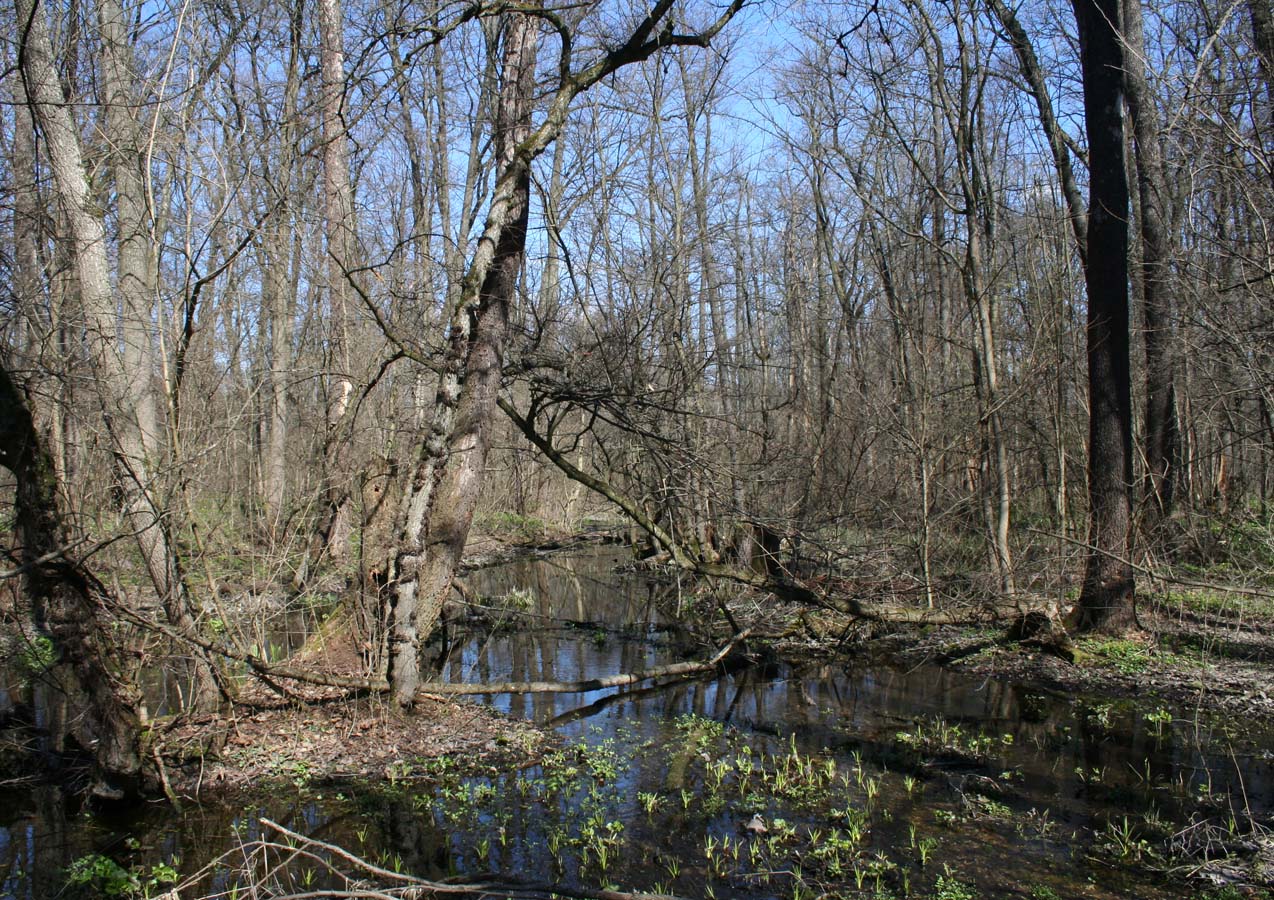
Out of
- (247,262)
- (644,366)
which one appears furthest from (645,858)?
(247,262)

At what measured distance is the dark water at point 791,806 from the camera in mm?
5254

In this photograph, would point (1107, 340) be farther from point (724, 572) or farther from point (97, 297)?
point (97, 297)

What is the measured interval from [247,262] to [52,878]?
779cm

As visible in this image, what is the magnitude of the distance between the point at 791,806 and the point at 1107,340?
7.04m

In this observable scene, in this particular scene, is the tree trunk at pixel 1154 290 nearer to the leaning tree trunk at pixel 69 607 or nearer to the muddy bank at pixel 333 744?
the muddy bank at pixel 333 744

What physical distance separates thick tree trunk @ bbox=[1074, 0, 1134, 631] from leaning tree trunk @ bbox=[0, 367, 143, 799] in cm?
980

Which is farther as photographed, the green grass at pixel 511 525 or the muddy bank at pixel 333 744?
the green grass at pixel 511 525

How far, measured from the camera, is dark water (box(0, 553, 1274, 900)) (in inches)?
207

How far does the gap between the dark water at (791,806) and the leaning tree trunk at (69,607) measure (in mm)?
541

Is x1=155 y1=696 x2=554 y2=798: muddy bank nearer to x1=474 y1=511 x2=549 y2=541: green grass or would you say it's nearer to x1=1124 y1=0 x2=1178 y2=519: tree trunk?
x1=1124 y1=0 x2=1178 y2=519: tree trunk

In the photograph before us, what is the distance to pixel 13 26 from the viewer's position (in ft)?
28.6

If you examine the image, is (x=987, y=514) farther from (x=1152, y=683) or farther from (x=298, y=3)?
(x=298, y=3)

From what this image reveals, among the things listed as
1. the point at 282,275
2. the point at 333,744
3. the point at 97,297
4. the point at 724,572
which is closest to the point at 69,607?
the point at 333,744

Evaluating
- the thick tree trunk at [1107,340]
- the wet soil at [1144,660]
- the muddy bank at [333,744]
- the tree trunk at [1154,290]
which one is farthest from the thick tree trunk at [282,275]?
the tree trunk at [1154,290]
